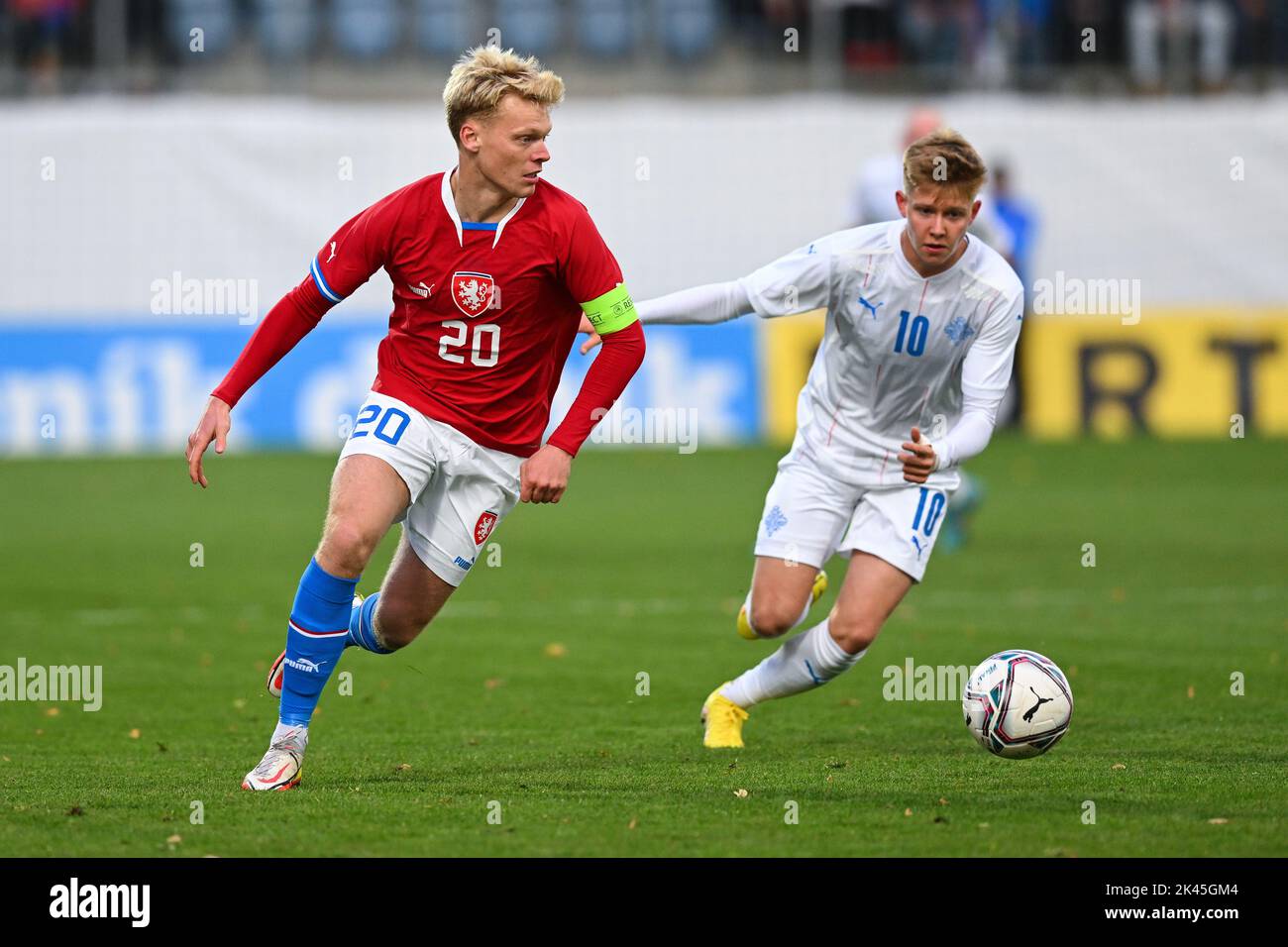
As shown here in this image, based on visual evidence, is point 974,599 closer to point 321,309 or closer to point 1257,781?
point 1257,781

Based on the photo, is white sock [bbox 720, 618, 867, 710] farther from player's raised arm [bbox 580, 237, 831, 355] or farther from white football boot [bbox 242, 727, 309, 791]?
white football boot [bbox 242, 727, 309, 791]

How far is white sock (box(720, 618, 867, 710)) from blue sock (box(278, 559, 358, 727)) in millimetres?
1670

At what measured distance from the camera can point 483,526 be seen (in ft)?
22.8

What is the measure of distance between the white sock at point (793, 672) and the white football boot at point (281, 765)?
5.85 ft

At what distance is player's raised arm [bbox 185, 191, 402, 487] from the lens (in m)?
6.66

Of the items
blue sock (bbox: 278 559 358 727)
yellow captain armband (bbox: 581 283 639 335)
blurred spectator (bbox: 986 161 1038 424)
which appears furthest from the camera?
blurred spectator (bbox: 986 161 1038 424)

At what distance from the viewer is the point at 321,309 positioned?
22.4ft

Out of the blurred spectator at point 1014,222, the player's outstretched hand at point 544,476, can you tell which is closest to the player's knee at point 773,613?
the player's outstretched hand at point 544,476

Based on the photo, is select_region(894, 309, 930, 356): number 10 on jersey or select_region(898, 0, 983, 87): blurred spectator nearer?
select_region(894, 309, 930, 356): number 10 on jersey

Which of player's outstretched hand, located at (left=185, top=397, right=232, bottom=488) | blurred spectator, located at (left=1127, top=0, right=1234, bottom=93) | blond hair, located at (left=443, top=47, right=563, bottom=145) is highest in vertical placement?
blurred spectator, located at (left=1127, top=0, right=1234, bottom=93)

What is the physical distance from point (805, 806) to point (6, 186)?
16.7 m

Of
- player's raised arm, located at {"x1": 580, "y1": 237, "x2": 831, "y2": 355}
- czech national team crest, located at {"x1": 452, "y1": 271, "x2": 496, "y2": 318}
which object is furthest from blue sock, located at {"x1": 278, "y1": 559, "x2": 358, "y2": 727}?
player's raised arm, located at {"x1": 580, "y1": 237, "x2": 831, "y2": 355}

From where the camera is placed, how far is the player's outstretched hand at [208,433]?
646 cm

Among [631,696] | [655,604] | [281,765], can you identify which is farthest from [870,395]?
[655,604]
